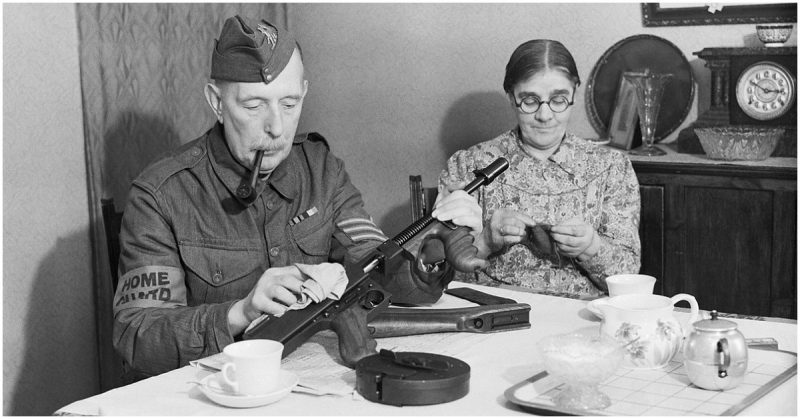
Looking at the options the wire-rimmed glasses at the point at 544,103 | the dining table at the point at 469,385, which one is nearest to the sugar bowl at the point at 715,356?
the dining table at the point at 469,385

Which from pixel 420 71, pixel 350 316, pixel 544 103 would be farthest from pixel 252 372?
pixel 420 71

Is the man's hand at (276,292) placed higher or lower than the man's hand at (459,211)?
lower

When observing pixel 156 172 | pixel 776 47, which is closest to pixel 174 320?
pixel 156 172

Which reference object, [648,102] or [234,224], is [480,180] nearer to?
[234,224]

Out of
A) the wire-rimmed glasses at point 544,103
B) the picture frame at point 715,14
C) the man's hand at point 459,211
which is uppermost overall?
the picture frame at point 715,14

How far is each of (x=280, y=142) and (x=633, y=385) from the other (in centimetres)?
100

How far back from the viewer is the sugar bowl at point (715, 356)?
1577 millimetres

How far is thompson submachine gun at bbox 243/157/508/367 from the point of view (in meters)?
1.80

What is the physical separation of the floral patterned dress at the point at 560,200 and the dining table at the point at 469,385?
691 mm

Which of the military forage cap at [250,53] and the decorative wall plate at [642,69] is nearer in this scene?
the military forage cap at [250,53]

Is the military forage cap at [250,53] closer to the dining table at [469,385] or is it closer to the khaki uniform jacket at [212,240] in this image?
the khaki uniform jacket at [212,240]

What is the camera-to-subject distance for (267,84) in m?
2.20

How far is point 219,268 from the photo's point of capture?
2270 millimetres

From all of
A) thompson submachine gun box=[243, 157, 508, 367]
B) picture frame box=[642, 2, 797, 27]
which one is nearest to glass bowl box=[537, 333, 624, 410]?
thompson submachine gun box=[243, 157, 508, 367]
